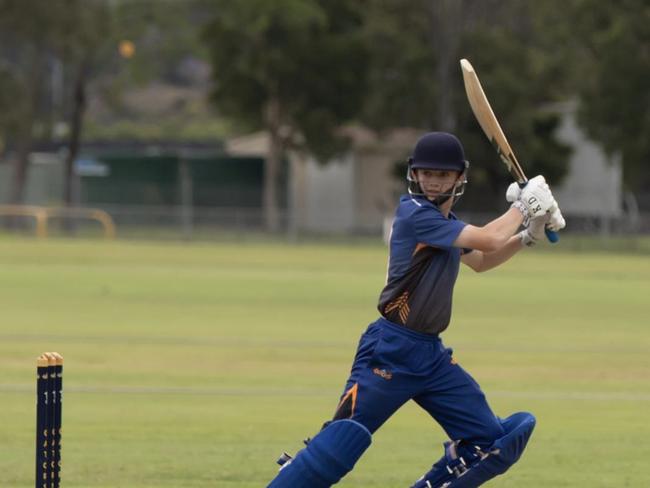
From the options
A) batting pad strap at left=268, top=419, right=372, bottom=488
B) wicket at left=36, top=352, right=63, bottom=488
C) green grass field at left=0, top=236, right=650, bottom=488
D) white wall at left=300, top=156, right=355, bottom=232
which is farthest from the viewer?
white wall at left=300, top=156, right=355, bottom=232

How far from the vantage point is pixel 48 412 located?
6.87 m

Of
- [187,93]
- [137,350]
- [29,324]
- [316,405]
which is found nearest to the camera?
[316,405]

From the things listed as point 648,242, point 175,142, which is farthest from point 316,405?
point 175,142

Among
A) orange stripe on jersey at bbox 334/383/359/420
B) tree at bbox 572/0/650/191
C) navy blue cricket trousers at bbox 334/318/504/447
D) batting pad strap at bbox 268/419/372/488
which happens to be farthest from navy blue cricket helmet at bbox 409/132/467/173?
tree at bbox 572/0/650/191

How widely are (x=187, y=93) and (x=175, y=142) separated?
2066 inches

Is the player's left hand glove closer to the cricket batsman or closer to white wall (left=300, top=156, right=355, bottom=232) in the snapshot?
the cricket batsman

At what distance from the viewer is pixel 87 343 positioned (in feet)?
57.7

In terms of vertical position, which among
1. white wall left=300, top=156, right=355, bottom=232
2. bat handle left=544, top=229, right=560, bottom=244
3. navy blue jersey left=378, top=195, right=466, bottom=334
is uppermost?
bat handle left=544, top=229, right=560, bottom=244

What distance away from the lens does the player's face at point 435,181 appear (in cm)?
736

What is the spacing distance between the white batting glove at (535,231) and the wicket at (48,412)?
85.2 inches

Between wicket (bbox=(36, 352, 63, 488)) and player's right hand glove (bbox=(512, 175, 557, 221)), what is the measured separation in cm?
212

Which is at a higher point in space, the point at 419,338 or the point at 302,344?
→ the point at 419,338

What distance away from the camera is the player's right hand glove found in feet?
23.5

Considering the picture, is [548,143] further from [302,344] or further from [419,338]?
[419,338]
